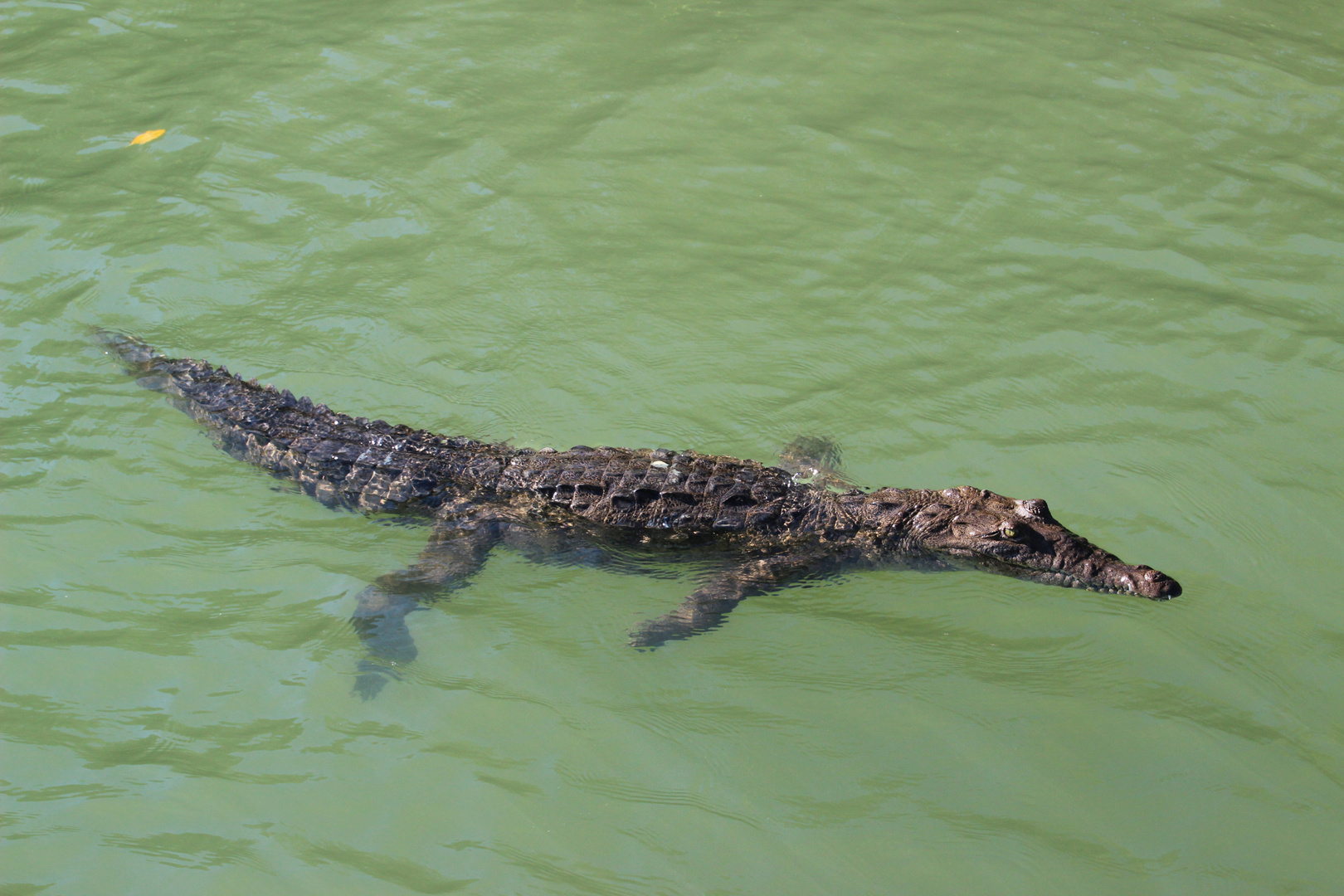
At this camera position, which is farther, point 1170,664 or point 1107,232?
point 1107,232

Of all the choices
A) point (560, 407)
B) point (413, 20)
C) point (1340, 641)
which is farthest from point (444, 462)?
point (413, 20)

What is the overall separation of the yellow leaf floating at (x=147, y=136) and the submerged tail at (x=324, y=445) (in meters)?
3.34

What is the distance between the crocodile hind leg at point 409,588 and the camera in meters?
5.54

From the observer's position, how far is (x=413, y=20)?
1064 centimetres

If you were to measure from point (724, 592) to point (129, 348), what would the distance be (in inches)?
188

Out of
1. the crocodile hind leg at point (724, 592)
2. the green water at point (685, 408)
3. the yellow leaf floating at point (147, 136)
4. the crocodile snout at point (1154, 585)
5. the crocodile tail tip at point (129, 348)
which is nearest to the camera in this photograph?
the green water at point (685, 408)

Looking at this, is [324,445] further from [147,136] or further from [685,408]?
[147,136]

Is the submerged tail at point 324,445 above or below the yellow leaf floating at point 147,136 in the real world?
below

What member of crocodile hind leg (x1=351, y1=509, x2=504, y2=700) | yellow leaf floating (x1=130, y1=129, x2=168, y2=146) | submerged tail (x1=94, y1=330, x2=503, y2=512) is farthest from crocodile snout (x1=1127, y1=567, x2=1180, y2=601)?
yellow leaf floating (x1=130, y1=129, x2=168, y2=146)

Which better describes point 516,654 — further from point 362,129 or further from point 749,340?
point 362,129

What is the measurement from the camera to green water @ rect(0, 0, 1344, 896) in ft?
16.0

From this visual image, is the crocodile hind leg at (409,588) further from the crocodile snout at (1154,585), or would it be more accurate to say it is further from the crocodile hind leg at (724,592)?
the crocodile snout at (1154,585)

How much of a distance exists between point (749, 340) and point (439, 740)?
3.78m

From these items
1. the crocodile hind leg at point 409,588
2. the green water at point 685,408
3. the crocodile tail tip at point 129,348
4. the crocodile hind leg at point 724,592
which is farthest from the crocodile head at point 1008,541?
the crocodile tail tip at point 129,348
